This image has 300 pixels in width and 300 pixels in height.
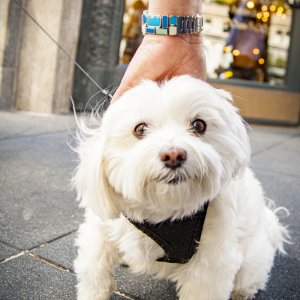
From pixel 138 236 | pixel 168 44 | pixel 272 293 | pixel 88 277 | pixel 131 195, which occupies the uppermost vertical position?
pixel 168 44

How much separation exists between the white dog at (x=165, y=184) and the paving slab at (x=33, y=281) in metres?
0.20

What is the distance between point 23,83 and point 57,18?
113 cm

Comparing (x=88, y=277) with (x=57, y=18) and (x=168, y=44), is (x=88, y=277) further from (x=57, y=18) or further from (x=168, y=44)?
(x=57, y=18)

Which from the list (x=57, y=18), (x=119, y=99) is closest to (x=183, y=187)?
(x=119, y=99)

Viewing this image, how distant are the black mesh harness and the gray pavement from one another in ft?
1.64

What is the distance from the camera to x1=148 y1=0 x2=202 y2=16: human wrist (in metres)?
2.18

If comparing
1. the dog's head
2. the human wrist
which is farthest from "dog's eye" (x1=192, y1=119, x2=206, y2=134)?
the human wrist

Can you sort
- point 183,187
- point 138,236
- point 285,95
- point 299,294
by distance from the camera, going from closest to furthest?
point 183,187 < point 138,236 < point 299,294 < point 285,95

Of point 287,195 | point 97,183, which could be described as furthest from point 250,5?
point 97,183

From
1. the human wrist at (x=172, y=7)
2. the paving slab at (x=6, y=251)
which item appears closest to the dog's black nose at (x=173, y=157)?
the human wrist at (x=172, y=7)

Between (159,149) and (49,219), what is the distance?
1706 millimetres

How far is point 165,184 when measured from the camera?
1708 millimetres

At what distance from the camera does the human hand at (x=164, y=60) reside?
2.07 m

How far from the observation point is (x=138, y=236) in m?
2.05
